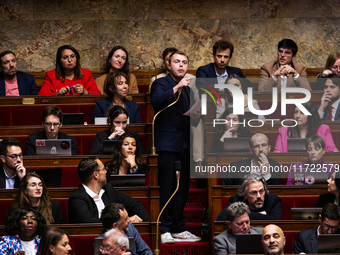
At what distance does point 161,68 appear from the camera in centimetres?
442

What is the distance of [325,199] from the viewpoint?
2.60 m

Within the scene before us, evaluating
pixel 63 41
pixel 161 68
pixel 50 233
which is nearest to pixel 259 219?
pixel 50 233

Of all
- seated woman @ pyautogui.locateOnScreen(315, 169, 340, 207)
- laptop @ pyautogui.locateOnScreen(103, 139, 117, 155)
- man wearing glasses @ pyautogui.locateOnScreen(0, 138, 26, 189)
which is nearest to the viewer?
seated woman @ pyautogui.locateOnScreen(315, 169, 340, 207)

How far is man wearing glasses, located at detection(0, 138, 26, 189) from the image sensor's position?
2.72 metres

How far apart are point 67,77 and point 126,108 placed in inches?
23.0

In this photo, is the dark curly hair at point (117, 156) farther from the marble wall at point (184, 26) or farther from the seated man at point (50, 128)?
the marble wall at point (184, 26)

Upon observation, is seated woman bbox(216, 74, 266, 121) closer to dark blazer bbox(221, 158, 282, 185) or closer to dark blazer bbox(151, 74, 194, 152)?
dark blazer bbox(151, 74, 194, 152)

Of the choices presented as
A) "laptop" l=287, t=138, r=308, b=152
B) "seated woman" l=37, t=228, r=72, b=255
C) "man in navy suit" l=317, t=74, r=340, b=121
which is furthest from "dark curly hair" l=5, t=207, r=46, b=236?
"man in navy suit" l=317, t=74, r=340, b=121

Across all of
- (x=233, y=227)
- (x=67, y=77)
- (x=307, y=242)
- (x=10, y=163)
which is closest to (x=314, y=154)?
(x=307, y=242)

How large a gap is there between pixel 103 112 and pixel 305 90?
1.15m

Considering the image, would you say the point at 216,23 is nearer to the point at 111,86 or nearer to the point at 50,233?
the point at 111,86

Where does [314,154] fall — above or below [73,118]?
below

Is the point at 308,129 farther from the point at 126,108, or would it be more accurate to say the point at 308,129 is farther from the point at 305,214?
the point at 126,108

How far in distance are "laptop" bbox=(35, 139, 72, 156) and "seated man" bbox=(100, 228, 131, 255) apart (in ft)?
3.04
